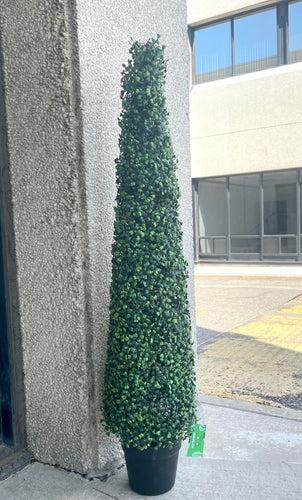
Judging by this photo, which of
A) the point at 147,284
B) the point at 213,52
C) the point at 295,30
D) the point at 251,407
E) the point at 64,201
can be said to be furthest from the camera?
the point at 213,52

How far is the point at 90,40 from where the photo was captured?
3215 millimetres

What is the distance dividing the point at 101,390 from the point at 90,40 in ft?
7.71

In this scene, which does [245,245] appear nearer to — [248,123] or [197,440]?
[248,123]

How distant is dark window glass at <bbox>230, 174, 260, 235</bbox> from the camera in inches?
683

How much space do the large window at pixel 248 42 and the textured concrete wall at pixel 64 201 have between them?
14.8m

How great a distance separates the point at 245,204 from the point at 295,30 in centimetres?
605

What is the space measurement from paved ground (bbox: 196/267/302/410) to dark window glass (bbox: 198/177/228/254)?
217 inches

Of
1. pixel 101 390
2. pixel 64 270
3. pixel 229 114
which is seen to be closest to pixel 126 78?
pixel 64 270

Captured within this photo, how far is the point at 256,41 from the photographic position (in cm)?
1692

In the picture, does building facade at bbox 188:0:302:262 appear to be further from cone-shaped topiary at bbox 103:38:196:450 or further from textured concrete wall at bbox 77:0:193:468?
cone-shaped topiary at bbox 103:38:196:450

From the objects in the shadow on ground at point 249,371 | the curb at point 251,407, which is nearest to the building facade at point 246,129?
the shadow on ground at point 249,371

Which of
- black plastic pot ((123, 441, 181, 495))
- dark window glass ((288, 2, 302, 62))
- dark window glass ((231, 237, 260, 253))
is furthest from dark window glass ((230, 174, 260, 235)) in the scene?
black plastic pot ((123, 441, 181, 495))

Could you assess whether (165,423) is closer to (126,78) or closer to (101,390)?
(101,390)

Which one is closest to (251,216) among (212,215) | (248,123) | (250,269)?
(212,215)
